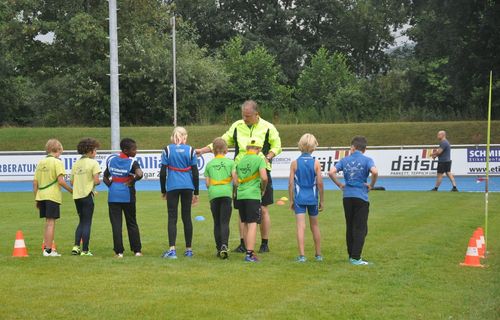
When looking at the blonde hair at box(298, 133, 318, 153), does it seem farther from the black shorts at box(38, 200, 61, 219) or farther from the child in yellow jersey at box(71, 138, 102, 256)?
the black shorts at box(38, 200, 61, 219)

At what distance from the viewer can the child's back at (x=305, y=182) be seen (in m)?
10.4

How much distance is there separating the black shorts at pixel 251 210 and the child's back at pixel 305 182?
54 centimetres

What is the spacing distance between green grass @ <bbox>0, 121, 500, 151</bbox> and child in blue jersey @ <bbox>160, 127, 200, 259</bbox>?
92.8 ft

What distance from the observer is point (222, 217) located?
10.7 metres

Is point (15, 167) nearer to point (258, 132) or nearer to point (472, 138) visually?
point (258, 132)

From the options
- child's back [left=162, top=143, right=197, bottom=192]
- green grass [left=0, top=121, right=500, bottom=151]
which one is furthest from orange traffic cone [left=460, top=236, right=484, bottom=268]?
green grass [left=0, top=121, right=500, bottom=151]

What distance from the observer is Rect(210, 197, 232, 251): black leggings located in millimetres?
10688

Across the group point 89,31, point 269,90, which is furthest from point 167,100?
point 269,90

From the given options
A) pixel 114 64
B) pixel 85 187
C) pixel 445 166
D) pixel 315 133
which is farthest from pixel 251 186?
pixel 315 133

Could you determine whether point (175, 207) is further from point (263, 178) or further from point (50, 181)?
point (50, 181)

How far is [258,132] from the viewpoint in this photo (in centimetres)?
1127

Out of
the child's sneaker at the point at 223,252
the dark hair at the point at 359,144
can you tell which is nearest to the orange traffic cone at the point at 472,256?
the dark hair at the point at 359,144

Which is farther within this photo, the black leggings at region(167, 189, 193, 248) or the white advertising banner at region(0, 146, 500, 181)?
the white advertising banner at region(0, 146, 500, 181)

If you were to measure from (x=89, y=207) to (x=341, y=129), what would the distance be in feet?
101
